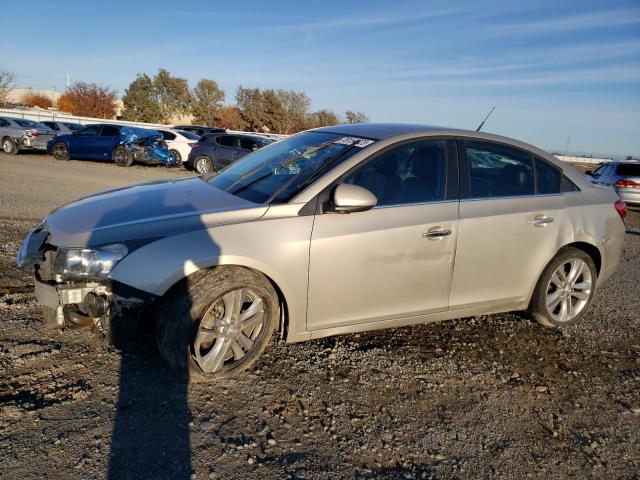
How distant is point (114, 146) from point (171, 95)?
45877mm

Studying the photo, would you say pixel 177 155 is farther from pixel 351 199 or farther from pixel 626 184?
pixel 351 199

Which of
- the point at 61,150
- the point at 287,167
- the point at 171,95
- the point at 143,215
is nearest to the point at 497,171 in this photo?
the point at 287,167

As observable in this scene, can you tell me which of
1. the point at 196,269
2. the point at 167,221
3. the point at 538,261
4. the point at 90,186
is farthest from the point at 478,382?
the point at 90,186

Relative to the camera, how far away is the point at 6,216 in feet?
24.5

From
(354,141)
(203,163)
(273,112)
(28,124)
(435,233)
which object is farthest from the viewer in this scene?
(273,112)

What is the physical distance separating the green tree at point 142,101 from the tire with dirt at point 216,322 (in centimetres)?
6074

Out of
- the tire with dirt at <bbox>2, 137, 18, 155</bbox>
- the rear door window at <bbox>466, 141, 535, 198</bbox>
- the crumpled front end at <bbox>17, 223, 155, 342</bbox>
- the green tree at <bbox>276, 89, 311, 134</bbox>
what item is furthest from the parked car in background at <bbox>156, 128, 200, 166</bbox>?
the green tree at <bbox>276, 89, 311, 134</bbox>

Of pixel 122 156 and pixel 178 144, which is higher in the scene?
pixel 178 144

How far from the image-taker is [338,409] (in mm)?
2992

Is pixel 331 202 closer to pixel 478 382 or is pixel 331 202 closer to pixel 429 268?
pixel 429 268

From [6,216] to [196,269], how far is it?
239 inches

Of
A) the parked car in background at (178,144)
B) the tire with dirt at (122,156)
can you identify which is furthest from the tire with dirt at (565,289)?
the parked car in background at (178,144)

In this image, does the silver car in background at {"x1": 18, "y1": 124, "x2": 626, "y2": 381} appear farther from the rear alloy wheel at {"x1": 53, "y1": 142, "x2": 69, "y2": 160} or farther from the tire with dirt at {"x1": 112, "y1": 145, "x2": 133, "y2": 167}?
the rear alloy wheel at {"x1": 53, "y1": 142, "x2": 69, "y2": 160}

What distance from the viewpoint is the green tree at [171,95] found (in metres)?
59.6
